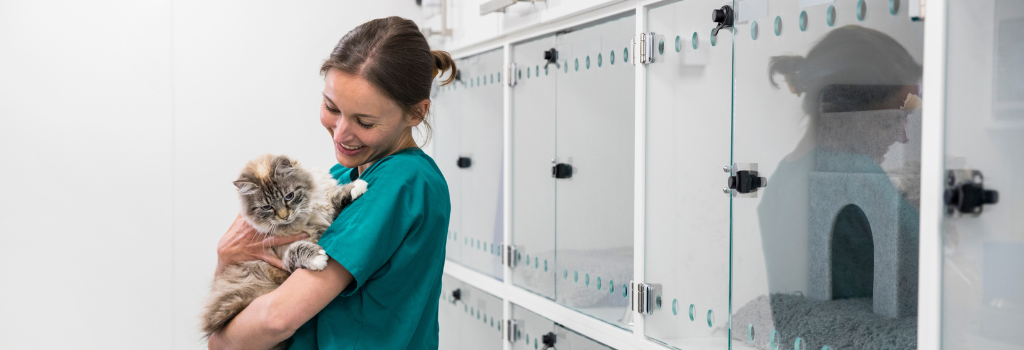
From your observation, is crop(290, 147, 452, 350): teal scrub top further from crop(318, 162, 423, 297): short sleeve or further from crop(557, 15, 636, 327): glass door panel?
crop(557, 15, 636, 327): glass door panel

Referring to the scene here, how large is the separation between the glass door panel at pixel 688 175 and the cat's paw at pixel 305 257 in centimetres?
88

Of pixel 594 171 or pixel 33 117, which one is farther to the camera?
pixel 33 117

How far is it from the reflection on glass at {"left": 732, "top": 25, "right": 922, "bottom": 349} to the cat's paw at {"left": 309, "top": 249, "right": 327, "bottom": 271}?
881mm

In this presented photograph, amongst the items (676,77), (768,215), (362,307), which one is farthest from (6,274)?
(768,215)

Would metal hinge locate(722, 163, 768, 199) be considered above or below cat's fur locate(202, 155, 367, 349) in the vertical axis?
above

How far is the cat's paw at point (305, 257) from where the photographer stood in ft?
3.83

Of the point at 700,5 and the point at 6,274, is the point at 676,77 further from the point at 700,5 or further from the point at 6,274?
the point at 6,274

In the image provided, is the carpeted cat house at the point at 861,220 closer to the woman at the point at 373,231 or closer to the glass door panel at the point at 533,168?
the woman at the point at 373,231

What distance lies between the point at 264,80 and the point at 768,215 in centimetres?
227

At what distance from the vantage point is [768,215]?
1421 millimetres

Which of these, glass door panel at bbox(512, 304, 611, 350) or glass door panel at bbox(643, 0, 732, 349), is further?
glass door panel at bbox(512, 304, 611, 350)

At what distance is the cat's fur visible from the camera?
1.29 m

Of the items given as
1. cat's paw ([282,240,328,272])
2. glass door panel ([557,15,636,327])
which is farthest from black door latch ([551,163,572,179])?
cat's paw ([282,240,328,272])

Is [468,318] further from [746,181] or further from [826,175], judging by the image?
[826,175]
